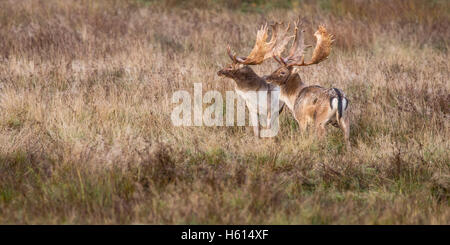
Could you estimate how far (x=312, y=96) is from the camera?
663 centimetres

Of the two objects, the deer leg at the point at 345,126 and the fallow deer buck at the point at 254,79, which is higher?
Answer: the fallow deer buck at the point at 254,79

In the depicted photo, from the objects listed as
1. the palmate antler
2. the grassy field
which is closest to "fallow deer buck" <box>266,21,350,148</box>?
the palmate antler

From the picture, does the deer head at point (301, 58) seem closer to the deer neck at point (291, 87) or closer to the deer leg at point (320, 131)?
the deer neck at point (291, 87)

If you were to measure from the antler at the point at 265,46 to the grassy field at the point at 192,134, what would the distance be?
85 cm

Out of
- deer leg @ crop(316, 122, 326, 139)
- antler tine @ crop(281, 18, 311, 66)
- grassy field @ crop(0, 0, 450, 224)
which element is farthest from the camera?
antler tine @ crop(281, 18, 311, 66)

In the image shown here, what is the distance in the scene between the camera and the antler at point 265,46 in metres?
6.80

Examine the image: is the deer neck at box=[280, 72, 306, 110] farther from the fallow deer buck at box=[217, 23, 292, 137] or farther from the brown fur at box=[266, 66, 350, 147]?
the fallow deer buck at box=[217, 23, 292, 137]

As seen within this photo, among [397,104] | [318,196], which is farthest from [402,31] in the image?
[318,196]

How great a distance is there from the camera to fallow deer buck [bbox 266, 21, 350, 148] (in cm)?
643

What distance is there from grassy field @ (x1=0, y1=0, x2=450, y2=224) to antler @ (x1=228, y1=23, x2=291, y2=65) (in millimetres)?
853

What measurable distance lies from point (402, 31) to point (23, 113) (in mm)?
7794

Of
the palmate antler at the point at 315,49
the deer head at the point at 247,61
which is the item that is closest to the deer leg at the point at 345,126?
the palmate antler at the point at 315,49

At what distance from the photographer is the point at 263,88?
6.89 metres

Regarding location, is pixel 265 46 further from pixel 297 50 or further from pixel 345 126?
pixel 345 126
